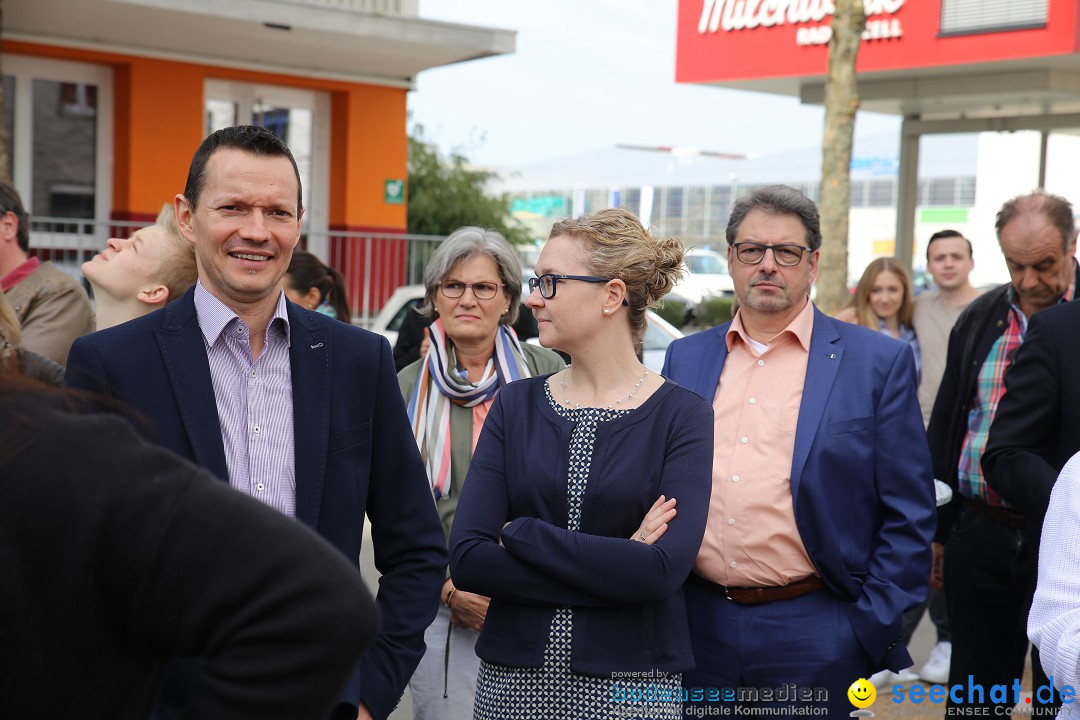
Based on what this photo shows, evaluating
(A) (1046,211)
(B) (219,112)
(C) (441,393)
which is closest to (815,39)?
(B) (219,112)

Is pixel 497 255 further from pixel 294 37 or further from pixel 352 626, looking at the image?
pixel 294 37

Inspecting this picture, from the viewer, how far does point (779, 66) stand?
17.3 meters

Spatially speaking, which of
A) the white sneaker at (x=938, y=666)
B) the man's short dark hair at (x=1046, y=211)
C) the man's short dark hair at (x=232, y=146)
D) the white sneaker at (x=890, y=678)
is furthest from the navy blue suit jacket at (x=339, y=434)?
the white sneaker at (x=938, y=666)

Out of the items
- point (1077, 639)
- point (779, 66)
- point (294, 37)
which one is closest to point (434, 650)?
point (1077, 639)

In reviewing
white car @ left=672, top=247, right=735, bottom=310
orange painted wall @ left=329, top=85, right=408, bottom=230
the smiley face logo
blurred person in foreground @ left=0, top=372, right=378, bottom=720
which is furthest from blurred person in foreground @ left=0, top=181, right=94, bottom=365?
white car @ left=672, top=247, right=735, bottom=310

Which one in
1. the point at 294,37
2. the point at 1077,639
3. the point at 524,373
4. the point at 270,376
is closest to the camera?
the point at 1077,639

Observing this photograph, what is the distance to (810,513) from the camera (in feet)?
11.0

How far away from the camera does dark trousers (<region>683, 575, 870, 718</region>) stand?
10.9 feet

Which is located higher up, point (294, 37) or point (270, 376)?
point (294, 37)

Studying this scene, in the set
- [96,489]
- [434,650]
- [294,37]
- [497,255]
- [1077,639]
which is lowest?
[434,650]

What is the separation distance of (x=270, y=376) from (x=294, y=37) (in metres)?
13.0

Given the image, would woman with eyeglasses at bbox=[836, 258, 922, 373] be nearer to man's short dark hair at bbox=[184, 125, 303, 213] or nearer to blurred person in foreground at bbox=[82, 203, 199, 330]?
blurred person in foreground at bbox=[82, 203, 199, 330]

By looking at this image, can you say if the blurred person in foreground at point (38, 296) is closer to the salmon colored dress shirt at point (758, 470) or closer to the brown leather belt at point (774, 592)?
the salmon colored dress shirt at point (758, 470)

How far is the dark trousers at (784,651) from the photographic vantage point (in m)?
3.33
